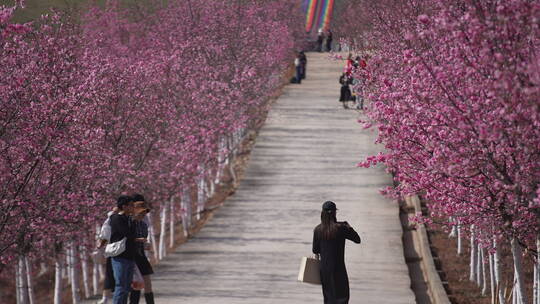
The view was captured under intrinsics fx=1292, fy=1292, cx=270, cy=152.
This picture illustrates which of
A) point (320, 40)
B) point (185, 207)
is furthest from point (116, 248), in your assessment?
point (320, 40)

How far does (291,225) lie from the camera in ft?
113

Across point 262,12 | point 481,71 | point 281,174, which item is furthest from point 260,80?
point 481,71

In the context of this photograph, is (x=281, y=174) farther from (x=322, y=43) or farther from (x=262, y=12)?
(x=322, y=43)

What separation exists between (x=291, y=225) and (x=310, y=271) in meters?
18.2

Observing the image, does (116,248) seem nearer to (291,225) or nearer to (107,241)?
(107,241)

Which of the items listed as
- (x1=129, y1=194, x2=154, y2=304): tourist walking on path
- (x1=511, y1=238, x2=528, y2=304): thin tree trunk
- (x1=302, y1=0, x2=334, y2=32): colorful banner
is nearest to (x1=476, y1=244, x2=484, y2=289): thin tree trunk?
(x1=511, y1=238, x2=528, y2=304): thin tree trunk

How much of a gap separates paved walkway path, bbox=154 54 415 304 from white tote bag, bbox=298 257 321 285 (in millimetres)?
6828

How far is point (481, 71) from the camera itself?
12922 mm

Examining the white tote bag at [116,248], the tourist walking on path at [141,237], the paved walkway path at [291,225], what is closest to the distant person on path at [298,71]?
the paved walkway path at [291,225]

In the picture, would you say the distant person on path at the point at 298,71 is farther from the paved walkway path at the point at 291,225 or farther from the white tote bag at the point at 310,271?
the white tote bag at the point at 310,271

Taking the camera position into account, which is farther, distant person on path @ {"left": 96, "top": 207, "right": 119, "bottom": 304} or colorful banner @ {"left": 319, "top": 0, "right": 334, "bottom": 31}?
colorful banner @ {"left": 319, "top": 0, "right": 334, "bottom": 31}

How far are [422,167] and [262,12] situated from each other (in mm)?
41634

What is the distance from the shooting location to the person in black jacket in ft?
56.5

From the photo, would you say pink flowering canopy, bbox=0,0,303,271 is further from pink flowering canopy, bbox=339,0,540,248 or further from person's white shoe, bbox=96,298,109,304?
pink flowering canopy, bbox=339,0,540,248
